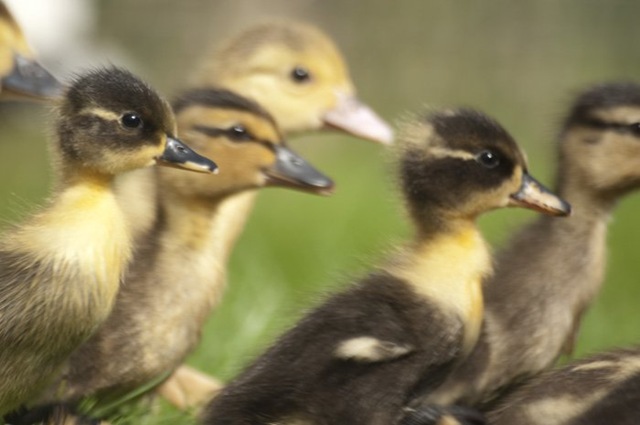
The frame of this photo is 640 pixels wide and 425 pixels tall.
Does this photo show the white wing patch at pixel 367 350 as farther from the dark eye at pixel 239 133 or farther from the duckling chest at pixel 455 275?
the dark eye at pixel 239 133

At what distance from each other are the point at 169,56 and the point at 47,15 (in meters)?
1.61

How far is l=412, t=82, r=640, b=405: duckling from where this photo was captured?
3.46m

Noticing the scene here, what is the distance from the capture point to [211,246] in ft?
12.2

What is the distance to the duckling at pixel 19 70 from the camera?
13.5ft

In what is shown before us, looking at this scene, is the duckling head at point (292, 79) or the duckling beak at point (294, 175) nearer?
the duckling beak at point (294, 175)

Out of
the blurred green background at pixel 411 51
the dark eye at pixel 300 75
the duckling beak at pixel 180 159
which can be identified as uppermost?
the blurred green background at pixel 411 51

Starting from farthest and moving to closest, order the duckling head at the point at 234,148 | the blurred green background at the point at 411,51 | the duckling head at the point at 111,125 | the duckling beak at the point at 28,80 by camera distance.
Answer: the blurred green background at the point at 411,51 → the duckling beak at the point at 28,80 → the duckling head at the point at 234,148 → the duckling head at the point at 111,125

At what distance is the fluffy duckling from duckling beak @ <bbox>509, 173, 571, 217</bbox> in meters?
0.63

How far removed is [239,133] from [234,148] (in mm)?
49

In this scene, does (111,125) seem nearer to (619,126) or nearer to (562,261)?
(562,261)

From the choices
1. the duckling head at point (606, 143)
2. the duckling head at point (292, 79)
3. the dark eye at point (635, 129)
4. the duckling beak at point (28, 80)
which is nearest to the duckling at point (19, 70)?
the duckling beak at point (28, 80)

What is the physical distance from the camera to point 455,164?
3336 mm

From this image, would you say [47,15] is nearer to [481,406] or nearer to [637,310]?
[637,310]

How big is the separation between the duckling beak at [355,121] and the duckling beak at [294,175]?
3.47ft
